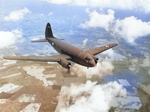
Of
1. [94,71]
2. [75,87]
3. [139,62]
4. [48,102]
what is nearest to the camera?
[48,102]

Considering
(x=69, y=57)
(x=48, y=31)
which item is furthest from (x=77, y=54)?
(x=48, y=31)

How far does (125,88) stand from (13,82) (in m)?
34.8

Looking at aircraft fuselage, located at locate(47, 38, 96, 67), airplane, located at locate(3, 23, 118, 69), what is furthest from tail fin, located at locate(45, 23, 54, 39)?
aircraft fuselage, located at locate(47, 38, 96, 67)

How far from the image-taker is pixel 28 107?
115ft

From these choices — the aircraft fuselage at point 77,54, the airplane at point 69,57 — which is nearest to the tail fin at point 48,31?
the airplane at point 69,57

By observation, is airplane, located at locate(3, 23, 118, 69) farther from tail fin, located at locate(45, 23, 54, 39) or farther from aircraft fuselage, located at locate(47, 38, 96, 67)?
tail fin, located at locate(45, 23, 54, 39)

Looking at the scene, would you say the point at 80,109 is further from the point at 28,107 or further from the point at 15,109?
the point at 15,109

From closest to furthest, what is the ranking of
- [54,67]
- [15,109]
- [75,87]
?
1. [15,109]
2. [75,87]
3. [54,67]

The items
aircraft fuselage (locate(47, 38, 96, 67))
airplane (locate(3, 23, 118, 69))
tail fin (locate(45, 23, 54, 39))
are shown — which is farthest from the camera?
tail fin (locate(45, 23, 54, 39))

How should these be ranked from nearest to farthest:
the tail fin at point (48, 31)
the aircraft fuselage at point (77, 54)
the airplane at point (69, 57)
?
the airplane at point (69, 57)
the aircraft fuselage at point (77, 54)
the tail fin at point (48, 31)

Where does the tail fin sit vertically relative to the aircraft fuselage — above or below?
above

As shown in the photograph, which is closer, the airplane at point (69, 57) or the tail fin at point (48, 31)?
the airplane at point (69, 57)

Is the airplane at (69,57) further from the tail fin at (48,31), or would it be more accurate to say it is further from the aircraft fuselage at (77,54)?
the tail fin at (48,31)

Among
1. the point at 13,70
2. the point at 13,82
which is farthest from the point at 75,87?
the point at 13,70
